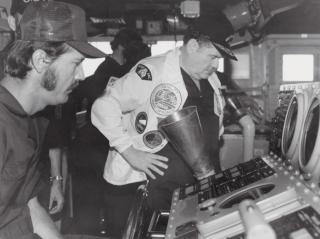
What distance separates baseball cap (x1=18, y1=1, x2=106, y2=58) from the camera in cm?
143

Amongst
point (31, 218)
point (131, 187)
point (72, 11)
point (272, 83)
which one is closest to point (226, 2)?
point (272, 83)

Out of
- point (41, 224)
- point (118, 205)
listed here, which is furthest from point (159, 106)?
point (118, 205)

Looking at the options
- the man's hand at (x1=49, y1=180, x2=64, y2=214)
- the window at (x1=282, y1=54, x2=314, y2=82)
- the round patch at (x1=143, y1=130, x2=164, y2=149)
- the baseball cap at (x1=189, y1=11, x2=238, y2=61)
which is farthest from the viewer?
the window at (x1=282, y1=54, x2=314, y2=82)

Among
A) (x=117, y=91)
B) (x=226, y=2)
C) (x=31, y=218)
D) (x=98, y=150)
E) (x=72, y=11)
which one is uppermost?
(x=226, y=2)

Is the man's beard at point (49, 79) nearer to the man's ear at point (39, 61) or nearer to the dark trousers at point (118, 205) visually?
the man's ear at point (39, 61)

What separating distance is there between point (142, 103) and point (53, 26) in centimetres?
73

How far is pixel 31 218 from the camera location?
5.09ft

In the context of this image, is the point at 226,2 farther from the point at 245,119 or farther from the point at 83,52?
the point at 83,52

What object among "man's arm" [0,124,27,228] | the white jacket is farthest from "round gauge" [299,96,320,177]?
"man's arm" [0,124,27,228]

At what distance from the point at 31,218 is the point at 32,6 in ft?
2.80

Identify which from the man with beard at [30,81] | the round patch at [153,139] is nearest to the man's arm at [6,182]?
the man with beard at [30,81]

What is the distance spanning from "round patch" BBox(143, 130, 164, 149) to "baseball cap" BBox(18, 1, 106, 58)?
0.64m

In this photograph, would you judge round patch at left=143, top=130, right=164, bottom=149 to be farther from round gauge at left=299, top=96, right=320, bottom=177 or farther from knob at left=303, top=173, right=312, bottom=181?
knob at left=303, top=173, right=312, bottom=181

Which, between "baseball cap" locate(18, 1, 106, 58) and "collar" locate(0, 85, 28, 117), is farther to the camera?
"baseball cap" locate(18, 1, 106, 58)
